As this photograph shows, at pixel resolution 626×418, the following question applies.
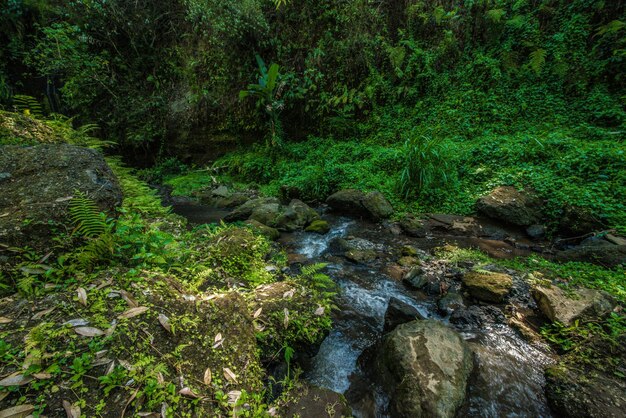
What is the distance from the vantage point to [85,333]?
1482mm

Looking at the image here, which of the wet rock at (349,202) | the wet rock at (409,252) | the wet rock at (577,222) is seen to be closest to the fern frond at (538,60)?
the wet rock at (577,222)

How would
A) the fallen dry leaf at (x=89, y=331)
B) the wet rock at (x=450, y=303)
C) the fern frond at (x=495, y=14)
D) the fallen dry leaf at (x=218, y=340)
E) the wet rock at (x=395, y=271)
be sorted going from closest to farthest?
1. the fallen dry leaf at (x=89, y=331)
2. the fallen dry leaf at (x=218, y=340)
3. the wet rock at (x=450, y=303)
4. the wet rock at (x=395, y=271)
5. the fern frond at (x=495, y=14)

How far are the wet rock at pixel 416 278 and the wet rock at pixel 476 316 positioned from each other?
0.62 m

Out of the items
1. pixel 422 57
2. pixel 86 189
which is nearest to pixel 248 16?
pixel 422 57

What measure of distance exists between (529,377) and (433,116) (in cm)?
835

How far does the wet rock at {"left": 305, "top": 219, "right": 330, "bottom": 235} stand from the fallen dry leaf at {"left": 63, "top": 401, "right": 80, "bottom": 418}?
495 cm

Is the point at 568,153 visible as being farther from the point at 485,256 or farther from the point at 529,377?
the point at 529,377

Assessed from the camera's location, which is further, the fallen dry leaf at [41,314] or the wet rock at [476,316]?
the wet rock at [476,316]

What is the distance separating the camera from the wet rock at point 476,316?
10.6 ft

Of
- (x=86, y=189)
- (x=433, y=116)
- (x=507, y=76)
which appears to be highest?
(x=507, y=76)

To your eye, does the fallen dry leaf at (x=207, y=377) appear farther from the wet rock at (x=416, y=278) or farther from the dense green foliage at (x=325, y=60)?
the dense green foliage at (x=325, y=60)

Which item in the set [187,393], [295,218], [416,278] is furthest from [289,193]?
[187,393]

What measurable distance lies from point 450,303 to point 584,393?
56.0 inches

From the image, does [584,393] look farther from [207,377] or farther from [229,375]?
[207,377]
